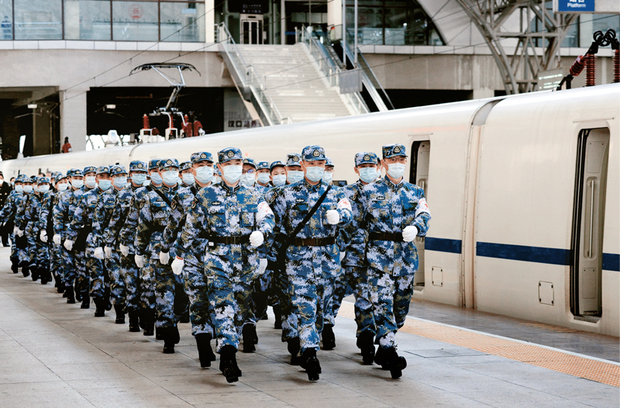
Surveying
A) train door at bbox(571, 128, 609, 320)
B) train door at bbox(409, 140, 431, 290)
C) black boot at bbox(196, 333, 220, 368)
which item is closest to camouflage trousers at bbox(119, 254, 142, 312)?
black boot at bbox(196, 333, 220, 368)

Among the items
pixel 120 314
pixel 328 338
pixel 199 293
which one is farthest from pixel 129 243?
pixel 328 338

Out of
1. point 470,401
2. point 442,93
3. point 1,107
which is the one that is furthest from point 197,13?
point 470,401

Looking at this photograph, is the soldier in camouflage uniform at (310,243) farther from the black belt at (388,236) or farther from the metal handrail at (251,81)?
the metal handrail at (251,81)

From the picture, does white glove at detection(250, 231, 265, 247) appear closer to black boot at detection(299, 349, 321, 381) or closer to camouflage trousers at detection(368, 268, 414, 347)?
black boot at detection(299, 349, 321, 381)

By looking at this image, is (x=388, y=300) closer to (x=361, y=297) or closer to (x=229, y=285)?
(x=361, y=297)

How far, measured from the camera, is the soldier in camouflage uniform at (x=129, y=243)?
9977 millimetres

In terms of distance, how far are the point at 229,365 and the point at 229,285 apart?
0.67 metres

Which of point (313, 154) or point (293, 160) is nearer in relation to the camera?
point (313, 154)

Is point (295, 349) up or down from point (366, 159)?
down

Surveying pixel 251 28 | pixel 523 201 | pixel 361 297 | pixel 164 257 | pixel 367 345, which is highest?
pixel 251 28

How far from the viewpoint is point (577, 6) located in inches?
532

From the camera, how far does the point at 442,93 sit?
41.2 m

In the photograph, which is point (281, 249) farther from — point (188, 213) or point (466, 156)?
point (466, 156)

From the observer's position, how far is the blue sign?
13492 mm
